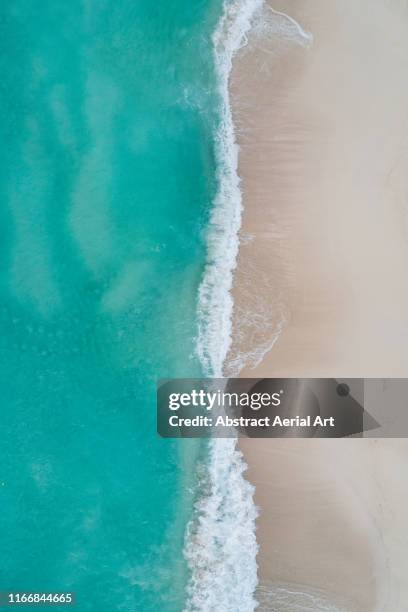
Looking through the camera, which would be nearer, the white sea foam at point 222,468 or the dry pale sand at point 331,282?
the dry pale sand at point 331,282

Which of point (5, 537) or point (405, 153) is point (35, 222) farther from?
point (405, 153)

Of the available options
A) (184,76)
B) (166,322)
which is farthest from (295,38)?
(166,322)

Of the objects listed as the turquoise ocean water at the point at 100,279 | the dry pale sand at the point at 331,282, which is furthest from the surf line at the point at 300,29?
the turquoise ocean water at the point at 100,279

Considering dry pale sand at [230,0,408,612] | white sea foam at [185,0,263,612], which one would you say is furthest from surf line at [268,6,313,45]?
white sea foam at [185,0,263,612]

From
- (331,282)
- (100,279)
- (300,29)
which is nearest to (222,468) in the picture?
(331,282)

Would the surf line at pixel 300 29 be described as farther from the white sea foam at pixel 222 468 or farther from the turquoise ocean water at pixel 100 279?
the turquoise ocean water at pixel 100 279

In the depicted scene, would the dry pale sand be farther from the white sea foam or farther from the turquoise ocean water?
the turquoise ocean water
